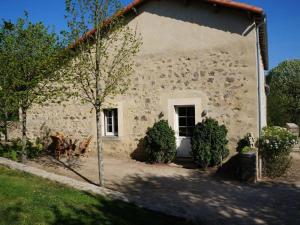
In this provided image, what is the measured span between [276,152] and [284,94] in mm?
28195

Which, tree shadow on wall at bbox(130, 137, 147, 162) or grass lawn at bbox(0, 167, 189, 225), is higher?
tree shadow on wall at bbox(130, 137, 147, 162)

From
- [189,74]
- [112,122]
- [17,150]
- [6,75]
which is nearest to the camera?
[6,75]

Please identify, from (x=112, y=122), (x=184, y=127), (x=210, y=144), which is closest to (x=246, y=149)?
(x=210, y=144)

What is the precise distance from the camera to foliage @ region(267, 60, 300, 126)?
74.8ft

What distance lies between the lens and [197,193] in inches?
337

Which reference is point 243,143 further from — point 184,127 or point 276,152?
point 184,127

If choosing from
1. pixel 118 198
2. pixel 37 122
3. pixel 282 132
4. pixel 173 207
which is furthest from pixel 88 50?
pixel 37 122

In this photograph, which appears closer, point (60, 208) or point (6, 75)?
point (60, 208)

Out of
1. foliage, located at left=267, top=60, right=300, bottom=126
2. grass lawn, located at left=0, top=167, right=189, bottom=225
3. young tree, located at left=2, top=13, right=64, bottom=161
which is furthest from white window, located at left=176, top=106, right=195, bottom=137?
foliage, located at left=267, top=60, right=300, bottom=126

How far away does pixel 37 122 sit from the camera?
48.5 feet

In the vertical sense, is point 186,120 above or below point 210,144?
above

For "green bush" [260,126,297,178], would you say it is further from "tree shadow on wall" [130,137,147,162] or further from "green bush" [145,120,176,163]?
"tree shadow on wall" [130,137,147,162]

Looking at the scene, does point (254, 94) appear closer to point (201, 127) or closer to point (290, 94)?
point (201, 127)

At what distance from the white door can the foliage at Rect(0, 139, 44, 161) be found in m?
5.39
